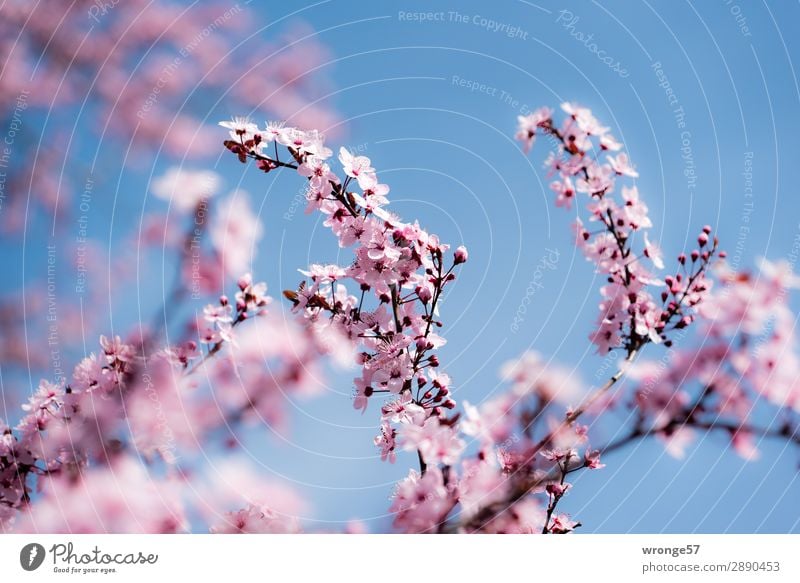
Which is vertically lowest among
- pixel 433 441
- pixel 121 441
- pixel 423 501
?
pixel 423 501

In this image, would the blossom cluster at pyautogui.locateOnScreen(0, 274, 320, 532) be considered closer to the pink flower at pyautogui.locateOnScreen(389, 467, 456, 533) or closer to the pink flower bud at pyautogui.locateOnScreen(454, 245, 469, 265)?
the pink flower at pyautogui.locateOnScreen(389, 467, 456, 533)

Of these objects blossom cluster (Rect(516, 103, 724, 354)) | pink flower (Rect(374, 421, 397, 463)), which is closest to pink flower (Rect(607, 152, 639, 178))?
blossom cluster (Rect(516, 103, 724, 354))

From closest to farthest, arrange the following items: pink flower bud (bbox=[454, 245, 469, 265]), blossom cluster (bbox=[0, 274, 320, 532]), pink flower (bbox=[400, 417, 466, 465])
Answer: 1. pink flower (bbox=[400, 417, 466, 465])
2. pink flower bud (bbox=[454, 245, 469, 265])
3. blossom cluster (bbox=[0, 274, 320, 532])

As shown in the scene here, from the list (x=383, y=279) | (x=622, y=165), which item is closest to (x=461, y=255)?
(x=383, y=279)

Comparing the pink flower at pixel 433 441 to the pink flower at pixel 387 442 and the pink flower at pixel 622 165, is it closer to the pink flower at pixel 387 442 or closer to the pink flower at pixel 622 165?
the pink flower at pixel 387 442

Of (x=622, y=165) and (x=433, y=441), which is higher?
(x=622, y=165)

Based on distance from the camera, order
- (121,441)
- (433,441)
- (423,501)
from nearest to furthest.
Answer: (433,441)
(423,501)
(121,441)

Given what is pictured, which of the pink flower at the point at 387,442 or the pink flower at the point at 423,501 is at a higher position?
the pink flower at the point at 387,442

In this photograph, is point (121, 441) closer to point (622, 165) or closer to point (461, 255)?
point (461, 255)

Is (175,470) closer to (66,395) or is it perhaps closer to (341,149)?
(66,395)

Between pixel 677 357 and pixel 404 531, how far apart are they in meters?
1.88

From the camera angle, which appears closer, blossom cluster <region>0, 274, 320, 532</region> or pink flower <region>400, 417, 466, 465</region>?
pink flower <region>400, 417, 466, 465</region>

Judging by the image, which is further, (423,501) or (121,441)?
(121,441)

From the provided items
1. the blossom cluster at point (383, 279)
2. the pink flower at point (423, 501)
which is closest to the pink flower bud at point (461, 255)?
the blossom cluster at point (383, 279)
